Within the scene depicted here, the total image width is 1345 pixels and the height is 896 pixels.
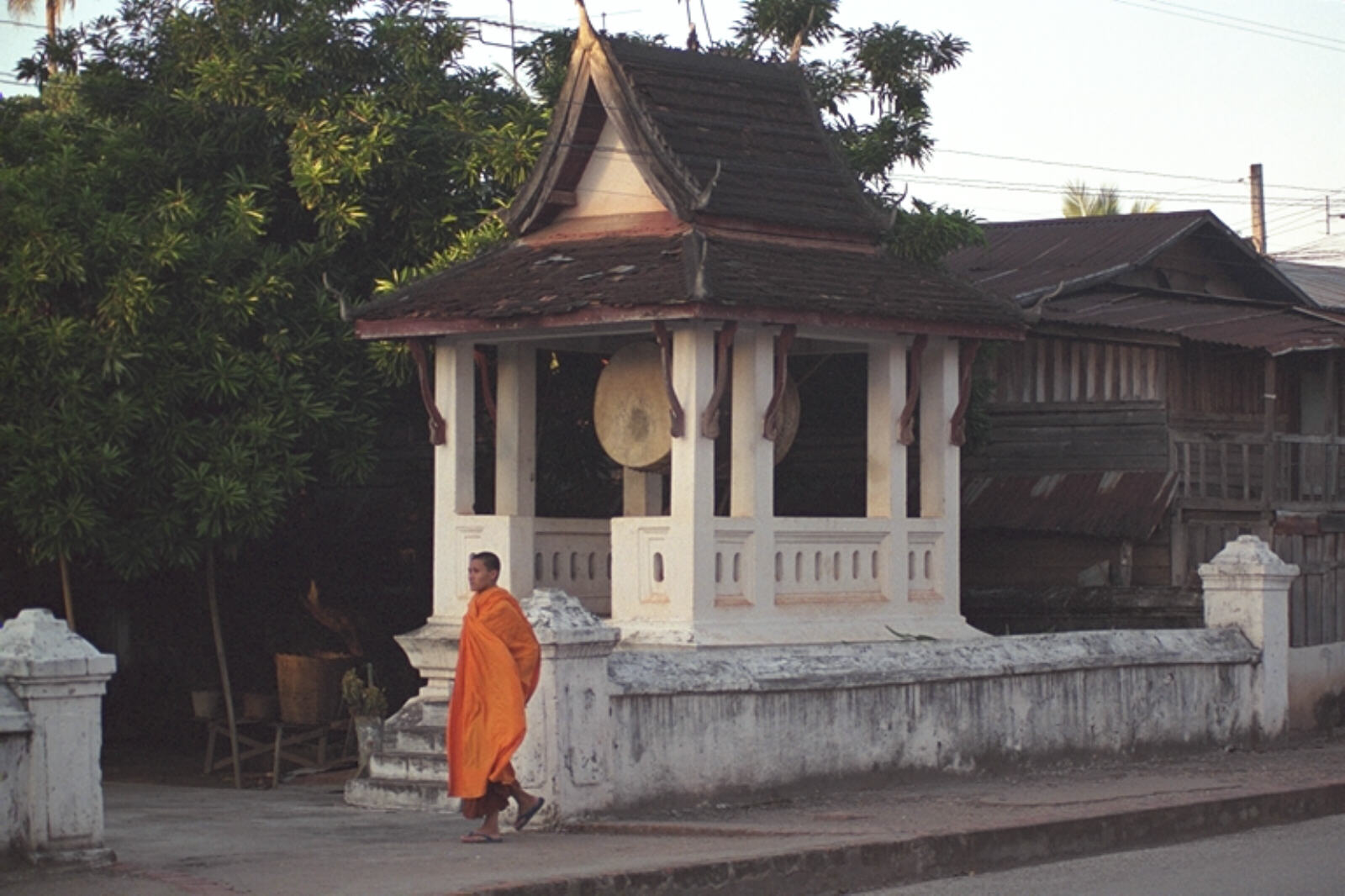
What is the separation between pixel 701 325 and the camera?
13.5m

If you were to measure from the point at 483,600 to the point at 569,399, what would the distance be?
6.67 m

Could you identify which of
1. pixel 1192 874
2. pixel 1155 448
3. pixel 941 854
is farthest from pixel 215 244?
pixel 1192 874

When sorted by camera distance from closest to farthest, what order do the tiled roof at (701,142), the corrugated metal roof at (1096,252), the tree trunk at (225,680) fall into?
the tiled roof at (701,142), the tree trunk at (225,680), the corrugated metal roof at (1096,252)

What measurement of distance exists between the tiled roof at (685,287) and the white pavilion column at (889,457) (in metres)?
0.57

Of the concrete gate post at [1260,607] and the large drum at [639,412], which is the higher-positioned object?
the large drum at [639,412]

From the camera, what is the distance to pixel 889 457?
14.9m

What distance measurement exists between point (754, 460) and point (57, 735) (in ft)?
19.0

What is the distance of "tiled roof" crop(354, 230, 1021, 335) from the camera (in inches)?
528

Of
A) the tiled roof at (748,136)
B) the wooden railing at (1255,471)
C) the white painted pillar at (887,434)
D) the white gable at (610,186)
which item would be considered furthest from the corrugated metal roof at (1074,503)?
the white gable at (610,186)

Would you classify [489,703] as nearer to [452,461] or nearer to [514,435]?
[452,461]

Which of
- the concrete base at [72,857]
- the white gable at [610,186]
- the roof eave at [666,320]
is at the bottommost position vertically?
the concrete base at [72,857]

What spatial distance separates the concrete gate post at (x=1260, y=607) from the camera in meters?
16.2

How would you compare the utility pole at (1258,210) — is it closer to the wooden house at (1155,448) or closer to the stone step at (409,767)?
the wooden house at (1155,448)

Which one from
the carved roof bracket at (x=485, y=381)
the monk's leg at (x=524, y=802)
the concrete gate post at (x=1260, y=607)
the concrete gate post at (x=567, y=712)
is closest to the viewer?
the monk's leg at (x=524, y=802)
